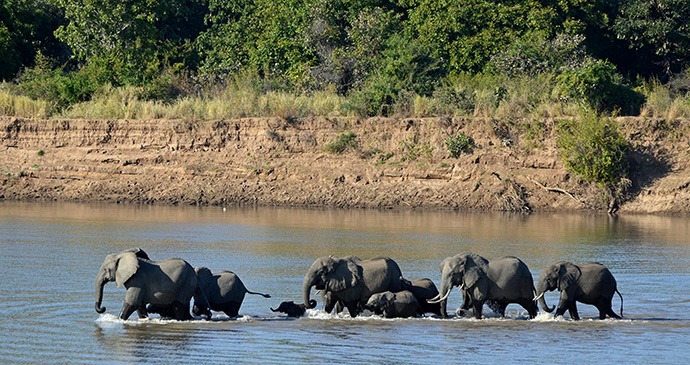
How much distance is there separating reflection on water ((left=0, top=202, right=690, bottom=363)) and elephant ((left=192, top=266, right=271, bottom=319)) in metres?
0.19

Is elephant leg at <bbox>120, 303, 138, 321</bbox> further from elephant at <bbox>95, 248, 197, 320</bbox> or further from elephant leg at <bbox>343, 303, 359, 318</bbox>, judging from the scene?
elephant leg at <bbox>343, 303, 359, 318</bbox>

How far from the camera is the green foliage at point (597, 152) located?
32.9 meters

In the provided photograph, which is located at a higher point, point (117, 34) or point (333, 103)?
point (117, 34)

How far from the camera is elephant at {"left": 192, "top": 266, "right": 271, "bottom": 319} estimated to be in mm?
14531

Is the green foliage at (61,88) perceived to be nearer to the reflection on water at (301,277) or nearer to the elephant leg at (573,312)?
the reflection on water at (301,277)

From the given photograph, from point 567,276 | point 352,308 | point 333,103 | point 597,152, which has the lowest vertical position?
point 352,308

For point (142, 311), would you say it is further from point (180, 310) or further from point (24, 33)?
point (24, 33)

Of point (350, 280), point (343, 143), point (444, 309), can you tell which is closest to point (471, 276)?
point (444, 309)

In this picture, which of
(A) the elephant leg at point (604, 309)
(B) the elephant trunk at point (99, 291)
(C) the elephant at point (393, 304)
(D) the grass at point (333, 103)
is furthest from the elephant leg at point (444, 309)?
(D) the grass at point (333, 103)

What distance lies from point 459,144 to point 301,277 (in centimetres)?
1784

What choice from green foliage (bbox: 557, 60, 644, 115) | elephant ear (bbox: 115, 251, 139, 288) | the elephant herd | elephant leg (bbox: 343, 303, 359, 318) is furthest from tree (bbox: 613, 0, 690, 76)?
elephant ear (bbox: 115, 251, 139, 288)

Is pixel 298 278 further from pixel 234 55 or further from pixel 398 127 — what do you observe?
pixel 234 55

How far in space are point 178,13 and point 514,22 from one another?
51.4ft

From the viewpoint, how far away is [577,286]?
591 inches
